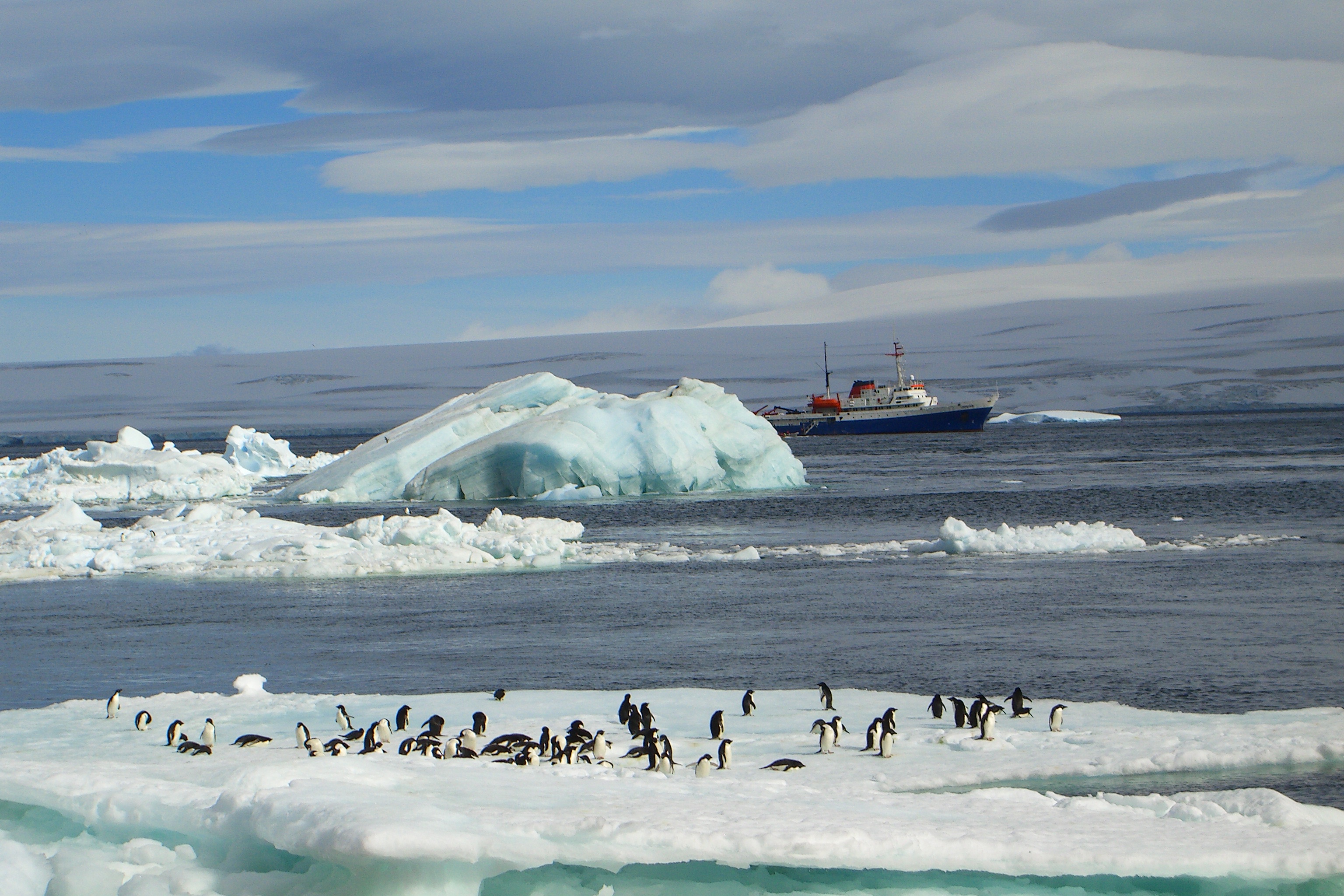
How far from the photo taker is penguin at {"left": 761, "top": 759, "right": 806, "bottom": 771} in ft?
34.1

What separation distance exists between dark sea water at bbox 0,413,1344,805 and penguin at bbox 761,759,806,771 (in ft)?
11.8

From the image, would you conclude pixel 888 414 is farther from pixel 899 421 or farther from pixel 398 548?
pixel 398 548

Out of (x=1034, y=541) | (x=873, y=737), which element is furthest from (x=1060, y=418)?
(x=873, y=737)

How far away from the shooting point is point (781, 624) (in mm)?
19641

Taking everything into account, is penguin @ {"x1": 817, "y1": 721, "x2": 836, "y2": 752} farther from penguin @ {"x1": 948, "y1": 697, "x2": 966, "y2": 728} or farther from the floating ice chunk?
→ the floating ice chunk

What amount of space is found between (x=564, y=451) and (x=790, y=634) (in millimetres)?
19402

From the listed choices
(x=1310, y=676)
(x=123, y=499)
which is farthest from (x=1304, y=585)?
(x=123, y=499)

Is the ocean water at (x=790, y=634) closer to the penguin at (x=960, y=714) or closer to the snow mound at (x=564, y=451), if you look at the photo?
the penguin at (x=960, y=714)

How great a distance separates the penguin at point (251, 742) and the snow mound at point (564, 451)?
25748mm

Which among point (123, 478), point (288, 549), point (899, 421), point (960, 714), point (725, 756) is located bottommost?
point (960, 714)

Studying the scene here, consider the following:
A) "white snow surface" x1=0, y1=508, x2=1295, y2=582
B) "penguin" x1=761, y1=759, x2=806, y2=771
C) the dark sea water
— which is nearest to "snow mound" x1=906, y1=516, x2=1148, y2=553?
"white snow surface" x1=0, y1=508, x2=1295, y2=582

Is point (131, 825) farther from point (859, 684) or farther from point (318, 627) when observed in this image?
point (318, 627)

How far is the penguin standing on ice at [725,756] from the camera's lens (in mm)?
10344

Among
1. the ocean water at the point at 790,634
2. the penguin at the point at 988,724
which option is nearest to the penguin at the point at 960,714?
the penguin at the point at 988,724
